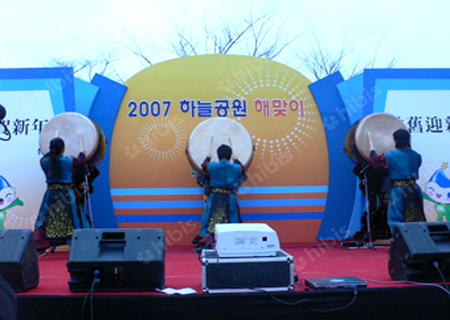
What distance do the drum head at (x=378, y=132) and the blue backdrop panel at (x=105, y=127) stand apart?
2.69m

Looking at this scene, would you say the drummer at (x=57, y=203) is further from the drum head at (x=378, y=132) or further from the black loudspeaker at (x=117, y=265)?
the drum head at (x=378, y=132)

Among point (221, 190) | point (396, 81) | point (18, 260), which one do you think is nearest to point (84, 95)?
point (221, 190)

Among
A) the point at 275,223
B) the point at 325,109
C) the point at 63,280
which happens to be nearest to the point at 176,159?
the point at 275,223

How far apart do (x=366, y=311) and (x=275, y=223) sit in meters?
2.62

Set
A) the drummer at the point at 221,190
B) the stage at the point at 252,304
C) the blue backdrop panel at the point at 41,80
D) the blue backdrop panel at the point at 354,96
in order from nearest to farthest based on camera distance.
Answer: the stage at the point at 252,304 → the drummer at the point at 221,190 → the blue backdrop panel at the point at 41,80 → the blue backdrop panel at the point at 354,96

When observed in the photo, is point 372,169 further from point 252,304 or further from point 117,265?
point 117,265

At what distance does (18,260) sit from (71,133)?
7.34 feet

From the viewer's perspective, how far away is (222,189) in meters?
3.92

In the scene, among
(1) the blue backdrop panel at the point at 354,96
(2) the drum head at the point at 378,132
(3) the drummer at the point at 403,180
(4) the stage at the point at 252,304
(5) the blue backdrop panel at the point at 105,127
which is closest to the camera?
(4) the stage at the point at 252,304

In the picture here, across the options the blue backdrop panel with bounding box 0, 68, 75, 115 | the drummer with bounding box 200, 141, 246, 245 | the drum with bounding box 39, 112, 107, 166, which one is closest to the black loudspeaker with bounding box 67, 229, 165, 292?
the drummer with bounding box 200, 141, 246, 245

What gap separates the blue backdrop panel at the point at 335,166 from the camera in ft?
15.0

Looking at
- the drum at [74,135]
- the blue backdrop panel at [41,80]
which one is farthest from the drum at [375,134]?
the blue backdrop panel at [41,80]

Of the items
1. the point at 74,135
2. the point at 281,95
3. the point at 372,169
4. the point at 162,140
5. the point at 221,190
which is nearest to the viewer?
the point at 221,190

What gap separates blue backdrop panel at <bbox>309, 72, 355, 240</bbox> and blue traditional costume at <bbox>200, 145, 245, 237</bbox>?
1240mm
